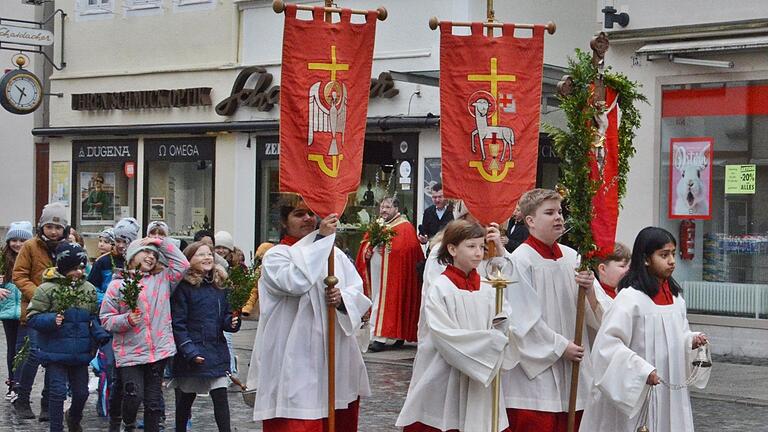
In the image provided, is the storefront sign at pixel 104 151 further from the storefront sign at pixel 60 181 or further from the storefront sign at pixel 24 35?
the storefront sign at pixel 24 35

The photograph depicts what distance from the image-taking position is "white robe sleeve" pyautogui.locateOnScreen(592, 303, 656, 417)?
23.8 feet

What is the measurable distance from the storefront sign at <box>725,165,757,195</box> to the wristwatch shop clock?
13490mm

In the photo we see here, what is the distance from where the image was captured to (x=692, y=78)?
646 inches

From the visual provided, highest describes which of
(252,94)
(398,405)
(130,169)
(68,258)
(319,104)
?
(252,94)

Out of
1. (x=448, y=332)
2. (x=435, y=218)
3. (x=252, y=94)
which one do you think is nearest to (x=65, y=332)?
(x=448, y=332)

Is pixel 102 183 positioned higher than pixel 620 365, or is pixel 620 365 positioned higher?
pixel 102 183

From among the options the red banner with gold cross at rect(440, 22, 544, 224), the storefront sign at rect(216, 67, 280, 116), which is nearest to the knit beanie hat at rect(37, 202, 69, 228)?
the red banner with gold cross at rect(440, 22, 544, 224)

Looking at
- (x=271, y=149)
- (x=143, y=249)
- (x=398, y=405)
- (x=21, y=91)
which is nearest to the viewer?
(x=143, y=249)

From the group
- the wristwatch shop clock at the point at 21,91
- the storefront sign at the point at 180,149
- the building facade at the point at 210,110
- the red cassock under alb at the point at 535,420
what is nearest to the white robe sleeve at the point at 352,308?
the red cassock under alb at the point at 535,420

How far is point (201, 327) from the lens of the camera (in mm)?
10055

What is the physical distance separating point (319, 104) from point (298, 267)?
3.47 feet

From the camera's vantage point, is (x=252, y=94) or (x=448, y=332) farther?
(x=252, y=94)

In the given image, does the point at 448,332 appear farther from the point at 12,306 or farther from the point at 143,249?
the point at 12,306

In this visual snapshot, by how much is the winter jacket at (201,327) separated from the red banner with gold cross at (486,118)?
2.32 meters
